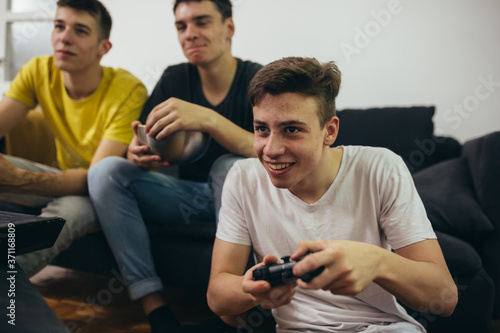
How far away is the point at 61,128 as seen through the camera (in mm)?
1850

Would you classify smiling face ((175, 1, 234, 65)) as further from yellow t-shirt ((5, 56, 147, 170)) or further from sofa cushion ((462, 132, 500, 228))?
sofa cushion ((462, 132, 500, 228))

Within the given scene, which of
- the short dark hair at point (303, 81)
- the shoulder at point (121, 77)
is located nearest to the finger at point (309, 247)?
the short dark hair at point (303, 81)

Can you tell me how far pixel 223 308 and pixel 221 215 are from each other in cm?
22

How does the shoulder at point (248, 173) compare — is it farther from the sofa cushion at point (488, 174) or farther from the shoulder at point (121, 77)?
the shoulder at point (121, 77)

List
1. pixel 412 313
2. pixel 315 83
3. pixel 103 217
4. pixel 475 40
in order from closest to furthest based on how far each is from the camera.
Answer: pixel 315 83
pixel 412 313
pixel 103 217
pixel 475 40

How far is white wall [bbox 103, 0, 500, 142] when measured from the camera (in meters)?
2.00

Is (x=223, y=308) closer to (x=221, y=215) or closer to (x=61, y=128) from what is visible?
(x=221, y=215)

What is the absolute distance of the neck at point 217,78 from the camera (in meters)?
1.64

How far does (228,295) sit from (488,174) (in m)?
1.03

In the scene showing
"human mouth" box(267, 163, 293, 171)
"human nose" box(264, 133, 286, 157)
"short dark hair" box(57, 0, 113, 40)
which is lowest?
"human mouth" box(267, 163, 293, 171)

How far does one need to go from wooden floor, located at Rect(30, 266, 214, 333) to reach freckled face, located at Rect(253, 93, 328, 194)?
3.05 ft

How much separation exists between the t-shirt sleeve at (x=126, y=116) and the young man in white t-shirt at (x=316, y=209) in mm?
820

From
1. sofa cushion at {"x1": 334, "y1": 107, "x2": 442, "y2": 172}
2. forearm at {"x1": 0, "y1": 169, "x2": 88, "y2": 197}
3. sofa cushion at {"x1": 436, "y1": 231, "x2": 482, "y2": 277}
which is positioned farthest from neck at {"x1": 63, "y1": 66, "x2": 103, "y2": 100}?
sofa cushion at {"x1": 436, "y1": 231, "x2": 482, "y2": 277}

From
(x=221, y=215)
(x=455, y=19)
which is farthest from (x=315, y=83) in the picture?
(x=455, y=19)
